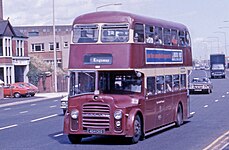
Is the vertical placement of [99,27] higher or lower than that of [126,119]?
higher

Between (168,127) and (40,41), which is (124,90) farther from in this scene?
(40,41)

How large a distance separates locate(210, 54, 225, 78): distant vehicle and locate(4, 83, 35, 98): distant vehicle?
140ft

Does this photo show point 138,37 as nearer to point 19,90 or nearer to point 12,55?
point 19,90

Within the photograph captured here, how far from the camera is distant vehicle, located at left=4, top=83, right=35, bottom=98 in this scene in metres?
62.6

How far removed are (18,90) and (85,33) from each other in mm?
43659

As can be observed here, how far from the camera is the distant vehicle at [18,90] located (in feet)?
206

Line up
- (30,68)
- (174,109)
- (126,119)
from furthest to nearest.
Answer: (30,68) → (174,109) → (126,119)

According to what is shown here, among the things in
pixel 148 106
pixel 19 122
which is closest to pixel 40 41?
pixel 19 122

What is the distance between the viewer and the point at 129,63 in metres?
19.3

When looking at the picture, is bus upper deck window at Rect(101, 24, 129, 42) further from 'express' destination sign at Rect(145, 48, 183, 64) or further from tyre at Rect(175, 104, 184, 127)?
tyre at Rect(175, 104, 184, 127)

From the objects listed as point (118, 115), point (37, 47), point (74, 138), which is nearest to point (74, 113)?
point (74, 138)

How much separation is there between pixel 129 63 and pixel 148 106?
1.90m

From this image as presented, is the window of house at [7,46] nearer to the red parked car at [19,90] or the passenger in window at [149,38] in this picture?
the red parked car at [19,90]

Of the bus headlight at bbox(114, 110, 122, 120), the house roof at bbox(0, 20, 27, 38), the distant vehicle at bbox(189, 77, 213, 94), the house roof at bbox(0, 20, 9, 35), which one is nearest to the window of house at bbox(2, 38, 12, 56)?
the house roof at bbox(0, 20, 27, 38)
